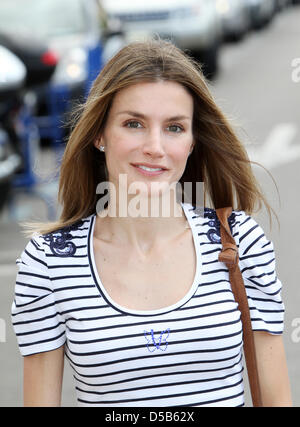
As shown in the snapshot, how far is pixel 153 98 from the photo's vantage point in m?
2.33

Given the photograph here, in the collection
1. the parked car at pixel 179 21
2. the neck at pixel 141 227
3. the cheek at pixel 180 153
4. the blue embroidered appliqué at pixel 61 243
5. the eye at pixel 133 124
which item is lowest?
the blue embroidered appliqué at pixel 61 243

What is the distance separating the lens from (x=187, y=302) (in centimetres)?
227

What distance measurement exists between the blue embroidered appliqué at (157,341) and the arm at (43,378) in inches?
9.5

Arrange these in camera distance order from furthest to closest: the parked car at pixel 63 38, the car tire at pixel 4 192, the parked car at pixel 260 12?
the parked car at pixel 260 12
the parked car at pixel 63 38
the car tire at pixel 4 192

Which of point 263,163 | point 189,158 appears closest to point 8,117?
point 263,163

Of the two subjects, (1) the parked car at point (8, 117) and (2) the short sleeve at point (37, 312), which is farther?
(1) the parked car at point (8, 117)

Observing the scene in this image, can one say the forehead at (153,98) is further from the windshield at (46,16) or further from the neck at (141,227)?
the windshield at (46,16)

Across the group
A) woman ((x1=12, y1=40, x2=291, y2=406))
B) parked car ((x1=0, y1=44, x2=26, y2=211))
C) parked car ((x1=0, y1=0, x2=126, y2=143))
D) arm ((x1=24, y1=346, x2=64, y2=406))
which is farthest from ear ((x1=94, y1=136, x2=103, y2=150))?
parked car ((x1=0, y1=0, x2=126, y2=143))

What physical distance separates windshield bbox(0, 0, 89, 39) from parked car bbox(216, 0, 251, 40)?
8151mm

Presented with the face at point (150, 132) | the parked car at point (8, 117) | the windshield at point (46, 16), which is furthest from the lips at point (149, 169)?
the windshield at point (46, 16)

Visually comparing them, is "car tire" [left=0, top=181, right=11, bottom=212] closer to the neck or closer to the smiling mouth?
the neck

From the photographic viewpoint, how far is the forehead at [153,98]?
232cm
